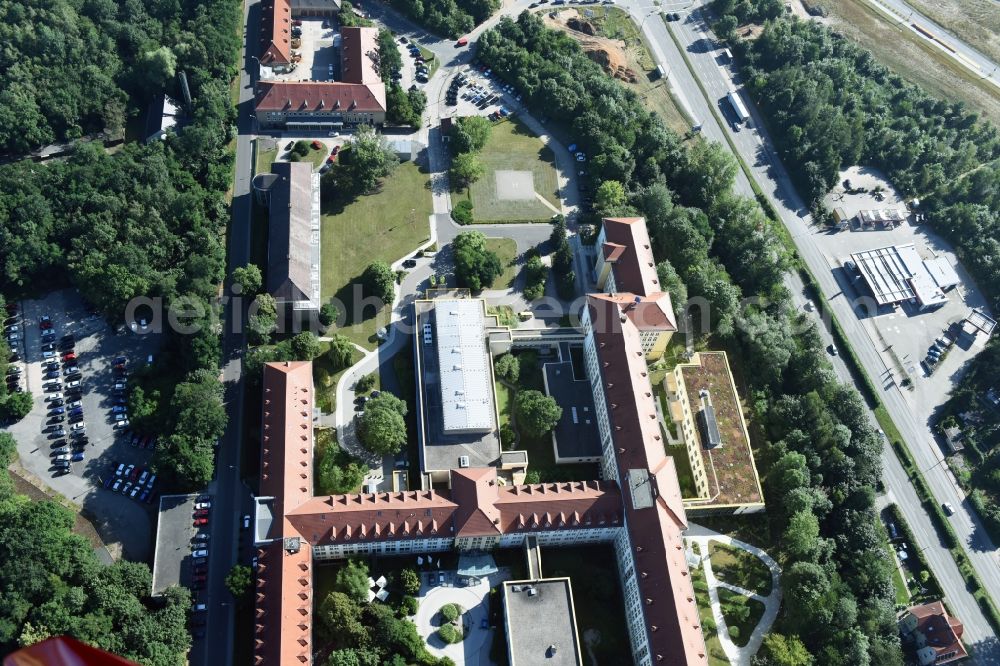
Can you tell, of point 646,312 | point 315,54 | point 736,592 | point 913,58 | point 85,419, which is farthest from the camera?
point 913,58

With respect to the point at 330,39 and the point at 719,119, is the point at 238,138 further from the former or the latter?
the point at 719,119

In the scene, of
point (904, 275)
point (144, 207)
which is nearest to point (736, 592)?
point (904, 275)

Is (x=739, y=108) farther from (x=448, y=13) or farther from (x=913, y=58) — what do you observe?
(x=448, y=13)

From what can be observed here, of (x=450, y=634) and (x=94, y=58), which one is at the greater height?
(x=94, y=58)

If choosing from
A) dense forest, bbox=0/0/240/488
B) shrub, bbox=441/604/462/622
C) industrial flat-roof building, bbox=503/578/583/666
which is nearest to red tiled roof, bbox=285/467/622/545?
industrial flat-roof building, bbox=503/578/583/666

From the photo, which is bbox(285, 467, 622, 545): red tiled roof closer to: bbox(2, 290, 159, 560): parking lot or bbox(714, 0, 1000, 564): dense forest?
bbox(2, 290, 159, 560): parking lot

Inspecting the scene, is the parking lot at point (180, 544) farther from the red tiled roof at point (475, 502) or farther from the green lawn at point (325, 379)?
the red tiled roof at point (475, 502)

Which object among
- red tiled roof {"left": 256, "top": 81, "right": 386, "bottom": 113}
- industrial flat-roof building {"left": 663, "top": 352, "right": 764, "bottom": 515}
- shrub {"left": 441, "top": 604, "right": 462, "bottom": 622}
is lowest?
shrub {"left": 441, "top": 604, "right": 462, "bottom": 622}

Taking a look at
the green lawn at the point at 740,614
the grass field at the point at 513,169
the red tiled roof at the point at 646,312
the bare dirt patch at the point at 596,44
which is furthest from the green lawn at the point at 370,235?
the green lawn at the point at 740,614
